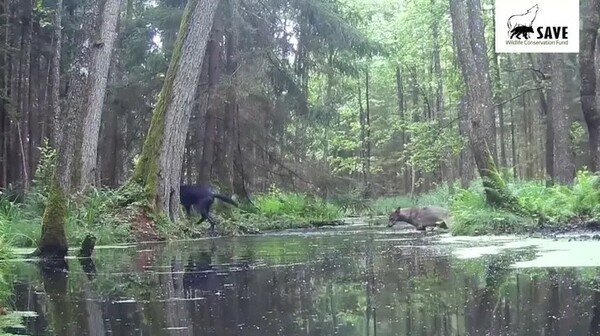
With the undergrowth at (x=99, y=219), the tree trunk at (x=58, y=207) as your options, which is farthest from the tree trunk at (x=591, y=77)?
the tree trunk at (x=58, y=207)

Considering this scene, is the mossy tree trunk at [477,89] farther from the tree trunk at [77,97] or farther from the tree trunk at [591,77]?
the tree trunk at [77,97]

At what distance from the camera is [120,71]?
25359mm

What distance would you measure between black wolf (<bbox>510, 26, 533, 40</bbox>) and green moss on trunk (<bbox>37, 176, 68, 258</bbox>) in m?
10.8

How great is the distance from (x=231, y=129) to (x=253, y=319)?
49.6 feet

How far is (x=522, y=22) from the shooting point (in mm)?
15508

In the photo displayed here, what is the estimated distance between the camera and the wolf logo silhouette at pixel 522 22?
50.5ft

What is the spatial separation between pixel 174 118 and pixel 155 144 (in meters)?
0.60

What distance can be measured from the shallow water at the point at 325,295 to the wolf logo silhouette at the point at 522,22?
8.33m

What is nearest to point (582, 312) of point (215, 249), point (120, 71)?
point (215, 249)

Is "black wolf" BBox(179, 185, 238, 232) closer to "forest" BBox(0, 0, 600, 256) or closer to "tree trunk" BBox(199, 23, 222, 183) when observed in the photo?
"forest" BBox(0, 0, 600, 256)

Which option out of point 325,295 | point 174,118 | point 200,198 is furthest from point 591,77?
point 325,295

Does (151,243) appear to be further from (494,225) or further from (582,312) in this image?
(582,312)

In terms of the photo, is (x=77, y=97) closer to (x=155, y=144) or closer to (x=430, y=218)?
(x=155, y=144)

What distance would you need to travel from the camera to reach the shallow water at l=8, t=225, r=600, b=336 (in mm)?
3875
